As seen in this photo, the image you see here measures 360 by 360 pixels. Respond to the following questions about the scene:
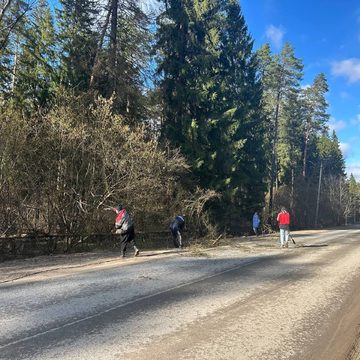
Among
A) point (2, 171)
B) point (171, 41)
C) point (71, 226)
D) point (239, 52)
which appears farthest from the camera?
point (239, 52)

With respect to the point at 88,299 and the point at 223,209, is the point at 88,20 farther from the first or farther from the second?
the point at 88,299

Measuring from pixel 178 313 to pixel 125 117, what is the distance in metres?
14.7

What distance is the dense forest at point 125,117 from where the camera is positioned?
49.4ft

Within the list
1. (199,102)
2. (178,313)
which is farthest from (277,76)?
(178,313)

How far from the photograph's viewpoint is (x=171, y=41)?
2777 cm

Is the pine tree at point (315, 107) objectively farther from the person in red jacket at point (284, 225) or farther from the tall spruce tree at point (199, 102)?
the person in red jacket at point (284, 225)

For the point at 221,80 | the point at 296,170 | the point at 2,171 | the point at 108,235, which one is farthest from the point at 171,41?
the point at 296,170

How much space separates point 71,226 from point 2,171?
3.56 meters

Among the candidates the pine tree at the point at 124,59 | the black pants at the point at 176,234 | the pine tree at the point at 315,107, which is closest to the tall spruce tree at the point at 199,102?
the pine tree at the point at 124,59

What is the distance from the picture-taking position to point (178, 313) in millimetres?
6887

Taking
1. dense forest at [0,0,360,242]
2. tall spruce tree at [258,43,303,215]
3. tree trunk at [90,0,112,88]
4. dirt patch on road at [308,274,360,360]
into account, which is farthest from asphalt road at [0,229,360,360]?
tall spruce tree at [258,43,303,215]

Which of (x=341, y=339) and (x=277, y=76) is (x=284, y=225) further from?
(x=277, y=76)

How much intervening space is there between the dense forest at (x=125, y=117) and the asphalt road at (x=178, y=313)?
435 centimetres

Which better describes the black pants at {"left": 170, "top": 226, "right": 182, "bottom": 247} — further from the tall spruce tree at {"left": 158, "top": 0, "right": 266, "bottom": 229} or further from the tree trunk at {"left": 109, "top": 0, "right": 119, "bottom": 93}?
the tall spruce tree at {"left": 158, "top": 0, "right": 266, "bottom": 229}
